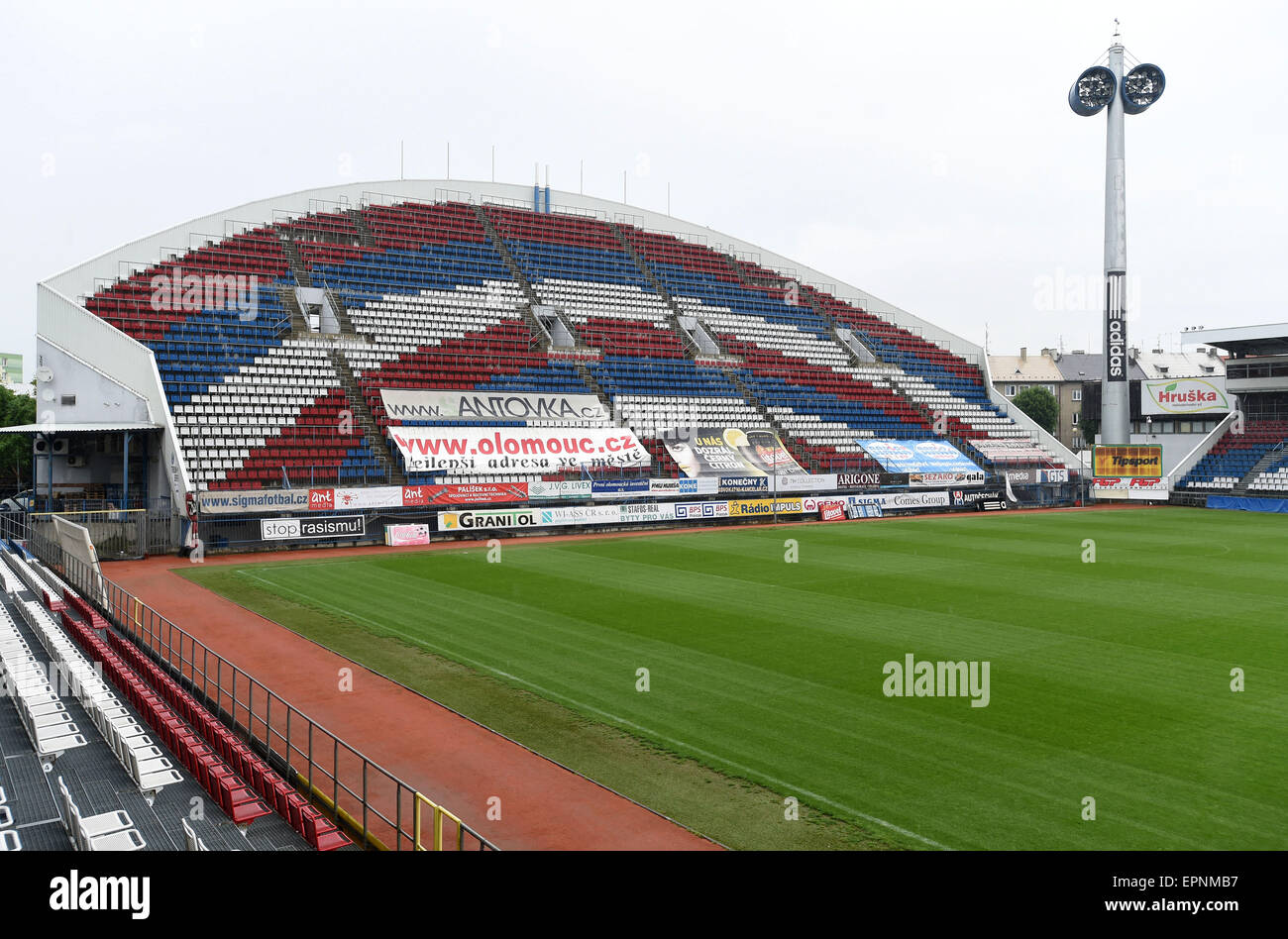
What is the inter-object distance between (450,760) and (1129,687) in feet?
34.5

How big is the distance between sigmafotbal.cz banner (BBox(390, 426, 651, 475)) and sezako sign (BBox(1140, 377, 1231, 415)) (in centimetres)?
3794

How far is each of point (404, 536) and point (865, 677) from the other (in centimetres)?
2335

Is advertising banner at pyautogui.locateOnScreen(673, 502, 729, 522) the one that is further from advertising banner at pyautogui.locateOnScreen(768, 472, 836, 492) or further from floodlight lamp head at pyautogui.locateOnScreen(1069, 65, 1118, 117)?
floodlight lamp head at pyautogui.locateOnScreen(1069, 65, 1118, 117)

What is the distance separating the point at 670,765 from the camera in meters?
11.5

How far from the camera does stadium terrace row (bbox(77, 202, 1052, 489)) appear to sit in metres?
39.2

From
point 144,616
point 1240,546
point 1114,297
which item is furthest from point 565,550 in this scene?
point 1114,297

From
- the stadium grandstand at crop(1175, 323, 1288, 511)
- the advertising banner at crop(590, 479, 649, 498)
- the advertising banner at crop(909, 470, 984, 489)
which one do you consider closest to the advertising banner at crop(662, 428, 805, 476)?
the advertising banner at crop(590, 479, 649, 498)

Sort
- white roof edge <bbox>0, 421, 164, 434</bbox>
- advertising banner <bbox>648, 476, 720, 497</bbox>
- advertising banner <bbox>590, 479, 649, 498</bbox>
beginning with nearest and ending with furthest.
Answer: white roof edge <bbox>0, 421, 164, 434</bbox> < advertising banner <bbox>590, 479, 649, 498</bbox> < advertising banner <bbox>648, 476, 720, 497</bbox>

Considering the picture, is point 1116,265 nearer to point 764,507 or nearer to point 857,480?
point 857,480

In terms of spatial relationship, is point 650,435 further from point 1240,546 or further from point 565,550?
point 1240,546

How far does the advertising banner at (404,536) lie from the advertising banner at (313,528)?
1.01 metres
